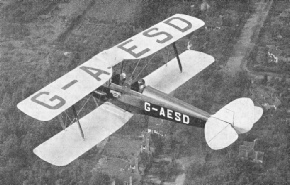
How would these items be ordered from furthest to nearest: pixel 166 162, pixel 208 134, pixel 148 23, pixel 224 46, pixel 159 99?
pixel 148 23
pixel 224 46
pixel 166 162
pixel 159 99
pixel 208 134

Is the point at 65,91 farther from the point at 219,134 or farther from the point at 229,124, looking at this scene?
the point at 229,124

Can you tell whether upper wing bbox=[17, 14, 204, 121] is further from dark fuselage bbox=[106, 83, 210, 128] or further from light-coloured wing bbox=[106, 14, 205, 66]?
dark fuselage bbox=[106, 83, 210, 128]

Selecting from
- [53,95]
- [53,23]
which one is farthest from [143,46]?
[53,23]

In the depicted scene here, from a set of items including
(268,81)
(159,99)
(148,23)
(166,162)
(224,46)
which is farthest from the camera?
(148,23)

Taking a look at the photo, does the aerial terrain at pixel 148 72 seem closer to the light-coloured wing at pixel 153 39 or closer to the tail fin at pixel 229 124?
the light-coloured wing at pixel 153 39

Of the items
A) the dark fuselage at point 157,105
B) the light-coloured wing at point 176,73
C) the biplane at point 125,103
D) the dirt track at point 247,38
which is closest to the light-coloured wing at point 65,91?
the biplane at point 125,103

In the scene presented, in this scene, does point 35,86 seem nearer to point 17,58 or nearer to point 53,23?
point 17,58
